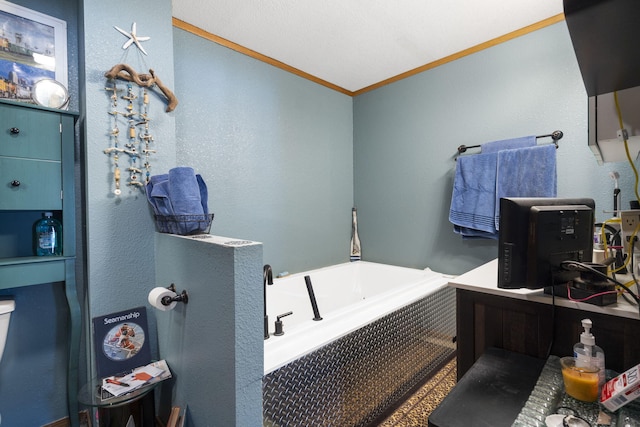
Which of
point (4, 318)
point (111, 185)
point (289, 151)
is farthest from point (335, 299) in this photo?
point (4, 318)

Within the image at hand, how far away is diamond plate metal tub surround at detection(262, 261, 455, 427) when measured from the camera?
3.86ft

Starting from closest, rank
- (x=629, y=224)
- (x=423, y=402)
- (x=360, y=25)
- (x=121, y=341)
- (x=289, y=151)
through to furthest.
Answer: (x=629, y=224) < (x=121, y=341) < (x=423, y=402) < (x=360, y=25) < (x=289, y=151)

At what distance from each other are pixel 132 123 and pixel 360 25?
62.8 inches

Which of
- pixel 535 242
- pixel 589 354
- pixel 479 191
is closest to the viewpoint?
pixel 589 354

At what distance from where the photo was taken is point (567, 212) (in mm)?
1055

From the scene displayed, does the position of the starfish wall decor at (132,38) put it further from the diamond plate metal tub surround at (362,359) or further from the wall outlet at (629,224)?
the wall outlet at (629,224)

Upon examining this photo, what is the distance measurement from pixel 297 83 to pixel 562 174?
220 cm

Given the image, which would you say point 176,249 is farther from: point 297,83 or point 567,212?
point 297,83

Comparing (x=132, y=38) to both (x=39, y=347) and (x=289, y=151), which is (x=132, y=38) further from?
(x=39, y=347)

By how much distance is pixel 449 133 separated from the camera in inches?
100.0

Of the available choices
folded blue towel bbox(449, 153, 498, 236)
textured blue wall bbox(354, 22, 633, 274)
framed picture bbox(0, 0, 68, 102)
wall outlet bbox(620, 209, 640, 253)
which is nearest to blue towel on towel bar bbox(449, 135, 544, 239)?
folded blue towel bbox(449, 153, 498, 236)

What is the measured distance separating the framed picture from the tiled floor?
2.40m

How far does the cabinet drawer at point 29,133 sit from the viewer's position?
3.91 feet

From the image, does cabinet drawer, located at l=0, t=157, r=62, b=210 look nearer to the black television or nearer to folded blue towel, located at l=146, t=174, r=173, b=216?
folded blue towel, located at l=146, t=174, r=173, b=216
